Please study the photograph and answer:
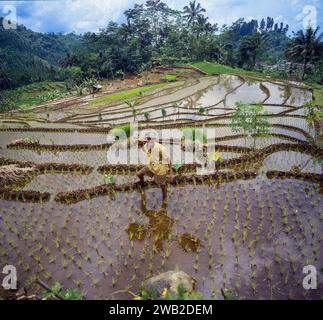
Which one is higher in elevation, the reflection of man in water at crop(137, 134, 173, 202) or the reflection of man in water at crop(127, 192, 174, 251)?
the reflection of man in water at crop(137, 134, 173, 202)

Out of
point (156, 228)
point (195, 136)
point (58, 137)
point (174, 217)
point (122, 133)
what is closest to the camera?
point (156, 228)

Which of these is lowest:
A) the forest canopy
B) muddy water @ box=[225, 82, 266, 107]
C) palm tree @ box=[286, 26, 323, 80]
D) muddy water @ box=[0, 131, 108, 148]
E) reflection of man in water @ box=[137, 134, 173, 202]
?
reflection of man in water @ box=[137, 134, 173, 202]

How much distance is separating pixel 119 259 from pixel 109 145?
6971 mm

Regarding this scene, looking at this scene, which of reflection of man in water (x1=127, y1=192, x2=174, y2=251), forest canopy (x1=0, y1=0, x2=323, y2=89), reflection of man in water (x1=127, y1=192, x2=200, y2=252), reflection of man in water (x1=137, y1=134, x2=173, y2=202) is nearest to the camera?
reflection of man in water (x1=127, y1=192, x2=200, y2=252)

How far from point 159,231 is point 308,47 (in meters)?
34.9

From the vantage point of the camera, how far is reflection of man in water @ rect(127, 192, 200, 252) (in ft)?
18.3

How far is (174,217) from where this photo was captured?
6.50m

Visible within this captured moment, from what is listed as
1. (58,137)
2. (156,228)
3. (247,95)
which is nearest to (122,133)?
(58,137)

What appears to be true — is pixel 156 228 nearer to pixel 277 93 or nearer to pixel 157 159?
pixel 157 159

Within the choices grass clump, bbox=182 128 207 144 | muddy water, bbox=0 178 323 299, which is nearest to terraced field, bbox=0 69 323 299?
muddy water, bbox=0 178 323 299

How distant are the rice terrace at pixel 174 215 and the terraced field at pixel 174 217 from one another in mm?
26

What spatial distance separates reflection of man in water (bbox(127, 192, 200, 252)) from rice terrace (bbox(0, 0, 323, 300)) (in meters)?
0.02

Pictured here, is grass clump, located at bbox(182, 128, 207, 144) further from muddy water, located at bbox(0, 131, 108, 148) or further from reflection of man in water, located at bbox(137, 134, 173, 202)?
reflection of man in water, located at bbox(137, 134, 173, 202)

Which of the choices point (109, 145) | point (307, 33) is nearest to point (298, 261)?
point (109, 145)
